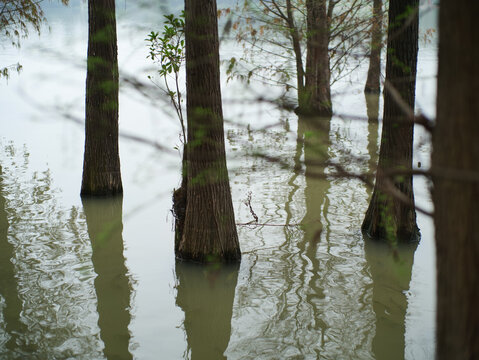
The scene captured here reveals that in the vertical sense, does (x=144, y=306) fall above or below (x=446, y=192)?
below

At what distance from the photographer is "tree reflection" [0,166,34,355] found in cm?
536

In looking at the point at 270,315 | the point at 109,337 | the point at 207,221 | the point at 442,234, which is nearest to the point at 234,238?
the point at 207,221

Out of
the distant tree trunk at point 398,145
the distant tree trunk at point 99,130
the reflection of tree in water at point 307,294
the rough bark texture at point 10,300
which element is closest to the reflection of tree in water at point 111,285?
the distant tree trunk at point 99,130

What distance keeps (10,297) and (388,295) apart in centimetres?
386

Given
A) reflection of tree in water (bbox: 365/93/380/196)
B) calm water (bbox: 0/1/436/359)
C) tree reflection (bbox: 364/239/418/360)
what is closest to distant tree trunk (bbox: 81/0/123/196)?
calm water (bbox: 0/1/436/359)

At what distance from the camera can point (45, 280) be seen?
6.58 m

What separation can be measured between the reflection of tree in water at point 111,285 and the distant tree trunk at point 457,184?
2.31 metres

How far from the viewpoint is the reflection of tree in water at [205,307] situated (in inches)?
211

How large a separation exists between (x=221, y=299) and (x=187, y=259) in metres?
0.88

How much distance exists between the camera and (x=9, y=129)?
16.1 meters

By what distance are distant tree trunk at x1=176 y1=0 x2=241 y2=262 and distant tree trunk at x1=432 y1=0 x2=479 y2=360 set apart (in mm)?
3564

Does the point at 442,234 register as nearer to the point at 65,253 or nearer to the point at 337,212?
the point at 65,253

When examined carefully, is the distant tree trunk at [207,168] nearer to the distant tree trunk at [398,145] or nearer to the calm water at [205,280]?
the calm water at [205,280]

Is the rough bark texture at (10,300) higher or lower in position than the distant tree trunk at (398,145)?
lower
